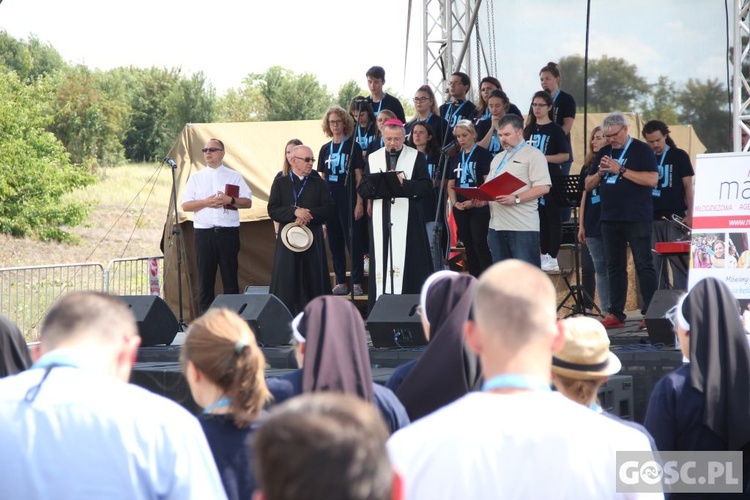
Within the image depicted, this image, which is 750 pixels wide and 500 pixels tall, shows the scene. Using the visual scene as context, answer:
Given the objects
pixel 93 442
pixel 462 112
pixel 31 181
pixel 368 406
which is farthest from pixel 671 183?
pixel 31 181

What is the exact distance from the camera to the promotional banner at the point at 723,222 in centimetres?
Answer: 645

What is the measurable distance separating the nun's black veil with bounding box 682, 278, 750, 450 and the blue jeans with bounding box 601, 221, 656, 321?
191 inches

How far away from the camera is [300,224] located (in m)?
9.34

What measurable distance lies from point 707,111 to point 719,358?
1048 cm

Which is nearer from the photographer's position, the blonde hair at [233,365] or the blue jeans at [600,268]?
the blonde hair at [233,365]

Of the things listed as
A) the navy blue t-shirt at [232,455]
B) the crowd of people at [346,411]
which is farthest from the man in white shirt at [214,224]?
the navy blue t-shirt at [232,455]

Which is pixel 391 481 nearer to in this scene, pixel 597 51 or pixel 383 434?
pixel 383 434

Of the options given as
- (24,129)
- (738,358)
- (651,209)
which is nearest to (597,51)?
(651,209)

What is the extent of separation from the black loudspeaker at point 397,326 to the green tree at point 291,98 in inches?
1429

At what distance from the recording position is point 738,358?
11.9 feet

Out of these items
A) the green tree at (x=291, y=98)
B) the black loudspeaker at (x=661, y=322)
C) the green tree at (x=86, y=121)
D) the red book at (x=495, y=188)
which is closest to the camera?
the black loudspeaker at (x=661, y=322)

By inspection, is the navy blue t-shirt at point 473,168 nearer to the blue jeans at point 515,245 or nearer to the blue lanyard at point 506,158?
the blue lanyard at point 506,158

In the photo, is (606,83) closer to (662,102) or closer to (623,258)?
(662,102)

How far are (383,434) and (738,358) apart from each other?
8.24ft
